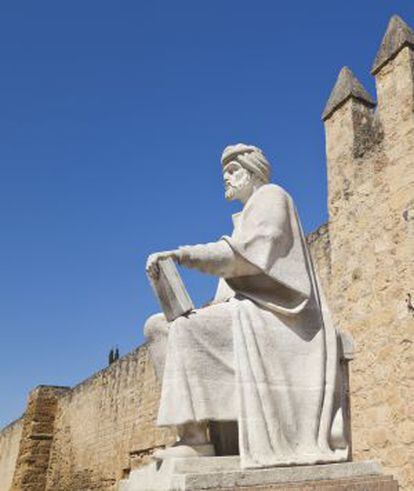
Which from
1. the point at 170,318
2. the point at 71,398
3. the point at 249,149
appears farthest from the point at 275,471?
the point at 71,398

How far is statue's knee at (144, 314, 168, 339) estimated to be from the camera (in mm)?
2992

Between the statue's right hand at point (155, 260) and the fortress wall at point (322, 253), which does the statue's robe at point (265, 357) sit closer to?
the statue's right hand at point (155, 260)

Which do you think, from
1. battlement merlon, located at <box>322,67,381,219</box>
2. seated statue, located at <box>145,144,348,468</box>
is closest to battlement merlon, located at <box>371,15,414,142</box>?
battlement merlon, located at <box>322,67,381,219</box>

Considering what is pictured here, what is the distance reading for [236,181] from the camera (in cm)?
336

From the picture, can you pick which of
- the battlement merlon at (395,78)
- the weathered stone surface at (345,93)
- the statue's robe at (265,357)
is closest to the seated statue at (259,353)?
the statue's robe at (265,357)

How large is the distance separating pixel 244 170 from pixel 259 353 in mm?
1005

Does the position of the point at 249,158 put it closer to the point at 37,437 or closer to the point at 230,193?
the point at 230,193

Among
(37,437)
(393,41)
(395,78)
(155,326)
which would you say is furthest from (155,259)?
(37,437)

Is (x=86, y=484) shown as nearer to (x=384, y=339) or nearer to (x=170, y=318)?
(x=384, y=339)

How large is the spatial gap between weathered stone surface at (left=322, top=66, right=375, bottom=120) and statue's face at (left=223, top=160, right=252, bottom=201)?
507 centimetres

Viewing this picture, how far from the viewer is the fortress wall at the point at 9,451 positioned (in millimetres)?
21625

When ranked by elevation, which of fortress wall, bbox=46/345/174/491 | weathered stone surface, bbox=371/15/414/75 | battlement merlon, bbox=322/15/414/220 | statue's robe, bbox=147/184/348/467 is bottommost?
statue's robe, bbox=147/184/348/467

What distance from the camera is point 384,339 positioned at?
21.9 feet

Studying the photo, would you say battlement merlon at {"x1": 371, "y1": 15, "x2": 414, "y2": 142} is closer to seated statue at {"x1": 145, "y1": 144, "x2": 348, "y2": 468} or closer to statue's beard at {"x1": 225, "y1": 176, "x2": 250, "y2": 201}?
statue's beard at {"x1": 225, "y1": 176, "x2": 250, "y2": 201}
